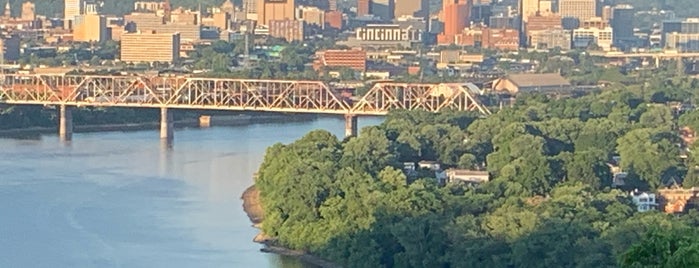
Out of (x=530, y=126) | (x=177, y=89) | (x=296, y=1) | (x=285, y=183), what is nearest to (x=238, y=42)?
(x=296, y=1)

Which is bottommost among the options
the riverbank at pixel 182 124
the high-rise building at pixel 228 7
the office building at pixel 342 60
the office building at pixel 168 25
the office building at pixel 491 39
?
the riverbank at pixel 182 124

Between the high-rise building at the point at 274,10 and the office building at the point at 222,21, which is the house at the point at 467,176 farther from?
the high-rise building at the point at 274,10

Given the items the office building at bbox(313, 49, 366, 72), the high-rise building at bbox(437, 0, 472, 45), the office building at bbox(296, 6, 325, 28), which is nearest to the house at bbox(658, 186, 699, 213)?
the office building at bbox(313, 49, 366, 72)

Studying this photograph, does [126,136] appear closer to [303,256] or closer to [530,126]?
[530,126]

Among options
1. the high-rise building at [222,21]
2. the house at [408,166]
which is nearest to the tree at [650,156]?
the house at [408,166]

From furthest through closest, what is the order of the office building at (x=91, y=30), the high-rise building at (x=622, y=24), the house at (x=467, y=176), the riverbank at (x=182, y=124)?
the high-rise building at (x=622, y=24), the office building at (x=91, y=30), the riverbank at (x=182, y=124), the house at (x=467, y=176)

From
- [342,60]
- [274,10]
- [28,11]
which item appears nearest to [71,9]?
[28,11]
